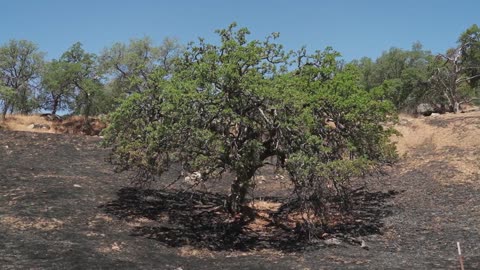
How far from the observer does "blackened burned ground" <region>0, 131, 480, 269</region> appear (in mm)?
11117

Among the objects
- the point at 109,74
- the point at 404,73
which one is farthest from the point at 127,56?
the point at 404,73

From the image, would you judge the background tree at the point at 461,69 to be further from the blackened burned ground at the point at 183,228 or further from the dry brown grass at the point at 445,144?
the blackened burned ground at the point at 183,228

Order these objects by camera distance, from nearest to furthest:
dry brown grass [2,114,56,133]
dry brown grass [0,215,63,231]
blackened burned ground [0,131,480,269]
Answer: blackened burned ground [0,131,480,269] < dry brown grass [0,215,63,231] < dry brown grass [2,114,56,133]

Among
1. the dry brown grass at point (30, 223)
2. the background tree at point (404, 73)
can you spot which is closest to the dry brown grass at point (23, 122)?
the dry brown grass at point (30, 223)

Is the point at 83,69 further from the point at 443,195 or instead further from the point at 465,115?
the point at 443,195

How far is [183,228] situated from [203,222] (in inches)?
38.9

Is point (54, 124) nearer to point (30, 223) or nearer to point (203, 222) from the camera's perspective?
point (203, 222)

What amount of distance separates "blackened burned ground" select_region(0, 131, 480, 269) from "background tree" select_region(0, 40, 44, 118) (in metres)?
26.7

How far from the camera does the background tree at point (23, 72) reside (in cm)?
4378

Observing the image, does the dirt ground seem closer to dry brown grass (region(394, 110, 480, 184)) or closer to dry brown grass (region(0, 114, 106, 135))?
dry brown grass (region(394, 110, 480, 184))

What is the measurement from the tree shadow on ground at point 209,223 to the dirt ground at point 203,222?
0.03 metres

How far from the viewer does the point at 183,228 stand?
1444cm

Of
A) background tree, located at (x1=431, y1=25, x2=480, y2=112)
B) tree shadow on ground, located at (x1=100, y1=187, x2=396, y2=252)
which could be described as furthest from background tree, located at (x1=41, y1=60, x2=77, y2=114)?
background tree, located at (x1=431, y1=25, x2=480, y2=112)

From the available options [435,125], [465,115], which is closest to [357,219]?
[435,125]
